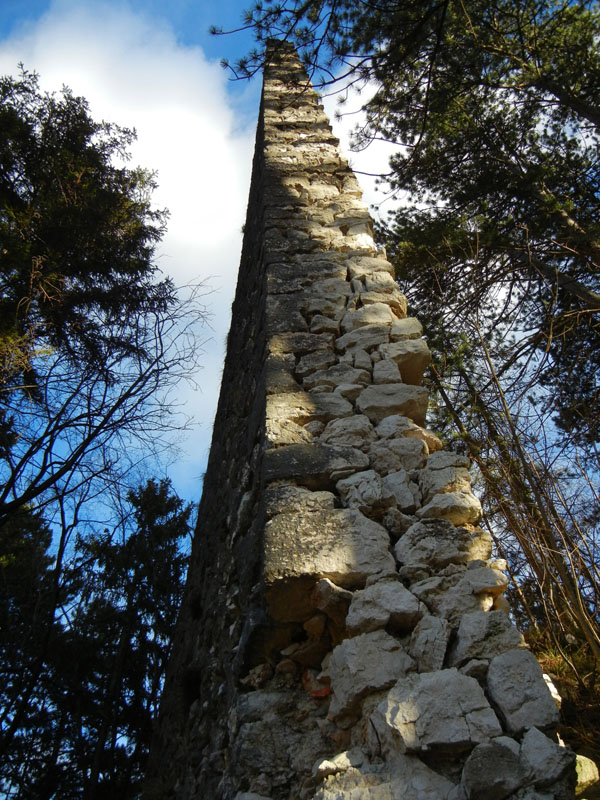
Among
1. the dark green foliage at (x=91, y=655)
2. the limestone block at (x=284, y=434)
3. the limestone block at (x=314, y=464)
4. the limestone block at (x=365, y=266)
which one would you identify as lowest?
the dark green foliage at (x=91, y=655)

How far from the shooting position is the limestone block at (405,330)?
2.70 m

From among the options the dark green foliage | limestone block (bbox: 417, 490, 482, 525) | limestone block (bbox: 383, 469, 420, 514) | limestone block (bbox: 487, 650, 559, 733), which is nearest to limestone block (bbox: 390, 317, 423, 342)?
limestone block (bbox: 383, 469, 420, 514)

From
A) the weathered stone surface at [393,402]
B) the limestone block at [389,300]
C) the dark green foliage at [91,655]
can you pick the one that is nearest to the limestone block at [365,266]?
the limestone block at [389,300]

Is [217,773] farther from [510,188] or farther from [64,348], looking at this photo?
[510,188]

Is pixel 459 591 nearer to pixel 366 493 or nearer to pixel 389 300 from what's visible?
pixel 366 493

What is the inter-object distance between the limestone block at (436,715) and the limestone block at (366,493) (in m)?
0.59

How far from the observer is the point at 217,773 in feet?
6.67

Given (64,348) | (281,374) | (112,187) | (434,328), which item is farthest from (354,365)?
(112,187)

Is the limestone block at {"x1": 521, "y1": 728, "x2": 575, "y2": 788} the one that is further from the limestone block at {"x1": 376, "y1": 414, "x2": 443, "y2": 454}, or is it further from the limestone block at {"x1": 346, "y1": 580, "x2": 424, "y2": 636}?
the limestone block at {"x1": 376, "y1": 414, "x2": 443, "y2": 454}

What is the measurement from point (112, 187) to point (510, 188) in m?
4.35

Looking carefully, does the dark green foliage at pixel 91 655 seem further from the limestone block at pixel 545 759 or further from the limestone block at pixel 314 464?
the limestone block at pixel 545 759

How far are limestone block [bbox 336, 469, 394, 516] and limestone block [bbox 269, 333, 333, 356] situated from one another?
0.77m

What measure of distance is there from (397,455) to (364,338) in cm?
68

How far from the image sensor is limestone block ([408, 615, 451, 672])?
160 cm
